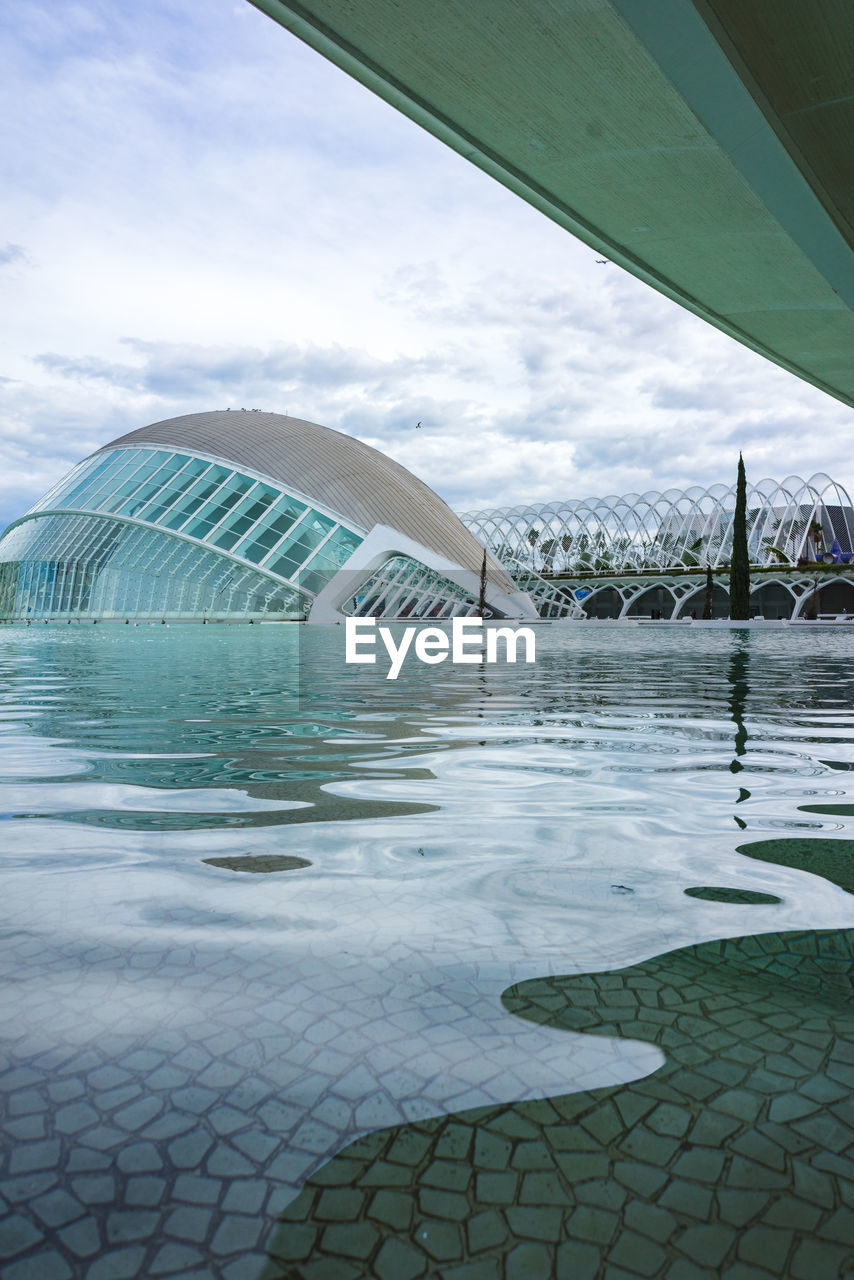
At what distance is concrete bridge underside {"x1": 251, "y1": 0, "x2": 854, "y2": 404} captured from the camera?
4.72 meters

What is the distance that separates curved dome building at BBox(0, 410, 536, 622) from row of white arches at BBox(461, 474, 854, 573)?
32.0m

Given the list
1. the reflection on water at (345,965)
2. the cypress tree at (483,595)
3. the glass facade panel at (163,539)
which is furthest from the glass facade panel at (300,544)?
the reflection on water at (345,965)

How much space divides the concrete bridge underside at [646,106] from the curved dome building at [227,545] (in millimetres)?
28385

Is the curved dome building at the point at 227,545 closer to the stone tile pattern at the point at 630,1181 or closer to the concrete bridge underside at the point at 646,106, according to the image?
the concrete bridge underside at the point at 646,106

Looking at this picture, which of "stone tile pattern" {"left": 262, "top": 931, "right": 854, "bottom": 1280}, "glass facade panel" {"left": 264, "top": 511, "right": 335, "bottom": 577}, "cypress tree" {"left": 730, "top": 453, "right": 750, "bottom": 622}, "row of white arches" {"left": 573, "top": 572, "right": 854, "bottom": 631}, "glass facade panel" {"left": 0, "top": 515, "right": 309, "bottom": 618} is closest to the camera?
"stone tile pattern" {"left": 262, "top": 931, "right": 854, "bottom": 1280}

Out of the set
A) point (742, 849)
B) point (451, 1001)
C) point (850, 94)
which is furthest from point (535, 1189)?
point (850, 94)

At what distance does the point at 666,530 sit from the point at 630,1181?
8065 cm

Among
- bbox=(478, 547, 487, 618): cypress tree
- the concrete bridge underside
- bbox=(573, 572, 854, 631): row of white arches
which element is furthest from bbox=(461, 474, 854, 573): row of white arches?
the concrete bridge underside

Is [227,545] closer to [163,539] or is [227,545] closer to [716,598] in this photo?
[163,539]

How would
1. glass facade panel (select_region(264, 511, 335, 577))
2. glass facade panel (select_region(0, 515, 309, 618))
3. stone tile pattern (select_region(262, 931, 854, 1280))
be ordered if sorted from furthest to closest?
glass facade panel (select_region(0, 515, 309, 618))
glass facade panel (select_region(264, 511, 335, 577))
stone tile pattern (select_region(262, 931, 854, 1280))

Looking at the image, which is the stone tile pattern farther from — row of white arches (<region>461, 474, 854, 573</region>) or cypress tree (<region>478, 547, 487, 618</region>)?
row of white arches (<region>461, 474, 854, 573</region>)

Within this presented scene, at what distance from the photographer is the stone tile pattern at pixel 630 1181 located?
0.99 meters

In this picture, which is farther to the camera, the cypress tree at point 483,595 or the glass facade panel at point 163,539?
the cypress tree at point 483,595

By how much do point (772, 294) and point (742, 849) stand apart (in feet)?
24.8
